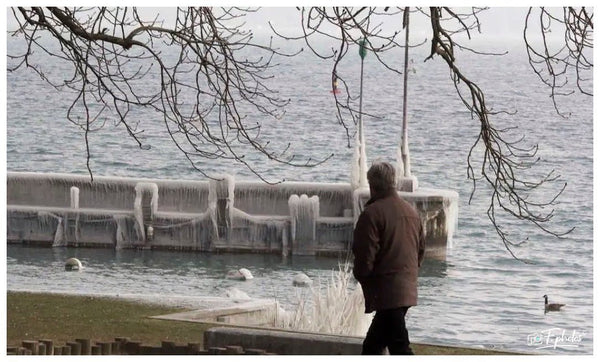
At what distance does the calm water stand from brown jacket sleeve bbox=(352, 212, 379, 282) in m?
6.84

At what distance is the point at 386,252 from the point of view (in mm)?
8938

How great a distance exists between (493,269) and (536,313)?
7233 mm

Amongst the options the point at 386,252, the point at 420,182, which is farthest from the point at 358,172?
the point at 386,252

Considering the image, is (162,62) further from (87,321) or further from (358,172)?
(358,172)

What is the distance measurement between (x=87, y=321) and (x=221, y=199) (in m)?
20.7

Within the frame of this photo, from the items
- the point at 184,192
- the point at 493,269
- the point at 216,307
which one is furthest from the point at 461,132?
the point at 216,307

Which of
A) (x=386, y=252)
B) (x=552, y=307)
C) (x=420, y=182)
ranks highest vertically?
(x=386, y=252)

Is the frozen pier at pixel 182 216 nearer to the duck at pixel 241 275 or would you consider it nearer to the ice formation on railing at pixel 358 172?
the ice formation on railing at pixel 358 172

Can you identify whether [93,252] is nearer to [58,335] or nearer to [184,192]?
[184,192]

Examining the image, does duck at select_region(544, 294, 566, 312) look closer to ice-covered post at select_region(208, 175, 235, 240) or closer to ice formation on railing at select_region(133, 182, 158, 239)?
ice-covered post at select_region(208, 175, 235, 240)

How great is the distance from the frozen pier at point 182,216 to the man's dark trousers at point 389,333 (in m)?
24.1

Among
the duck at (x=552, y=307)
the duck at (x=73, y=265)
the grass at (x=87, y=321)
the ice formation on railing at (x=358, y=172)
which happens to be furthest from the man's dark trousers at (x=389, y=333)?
the ice formation on railing at (x=358, y=172)

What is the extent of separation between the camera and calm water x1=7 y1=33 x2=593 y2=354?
2980 centimetres

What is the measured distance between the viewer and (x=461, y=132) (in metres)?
73.7
